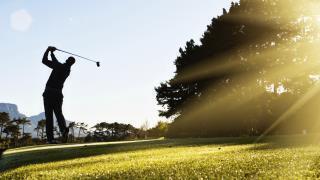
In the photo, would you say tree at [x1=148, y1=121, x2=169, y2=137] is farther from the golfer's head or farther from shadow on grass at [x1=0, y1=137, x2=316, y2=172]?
the golfer's head

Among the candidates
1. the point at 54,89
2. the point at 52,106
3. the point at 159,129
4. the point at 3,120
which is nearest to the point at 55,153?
the point at 52,106

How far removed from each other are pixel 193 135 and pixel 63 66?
36664 mm

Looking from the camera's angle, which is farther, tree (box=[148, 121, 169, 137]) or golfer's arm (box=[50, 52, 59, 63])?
tree (box=[148, 121, 169, 137])

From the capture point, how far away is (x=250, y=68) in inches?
2180

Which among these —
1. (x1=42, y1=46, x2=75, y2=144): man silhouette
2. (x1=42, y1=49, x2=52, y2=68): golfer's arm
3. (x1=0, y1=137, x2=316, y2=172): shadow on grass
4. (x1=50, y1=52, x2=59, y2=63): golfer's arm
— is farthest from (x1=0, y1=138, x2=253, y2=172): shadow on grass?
(x1=50, y1=52, x2=59, y2=63): golfer's arm

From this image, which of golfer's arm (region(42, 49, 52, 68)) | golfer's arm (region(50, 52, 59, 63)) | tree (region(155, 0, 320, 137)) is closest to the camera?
golfer's arm (region(42, 49, 52, 68))

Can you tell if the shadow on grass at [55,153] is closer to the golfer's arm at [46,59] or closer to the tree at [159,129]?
the golfer's arm at [46,59]

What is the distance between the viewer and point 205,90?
5819 cm

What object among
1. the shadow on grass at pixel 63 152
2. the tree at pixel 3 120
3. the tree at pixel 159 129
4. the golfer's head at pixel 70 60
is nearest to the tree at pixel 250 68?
the shadow on grass at pixel 63 152

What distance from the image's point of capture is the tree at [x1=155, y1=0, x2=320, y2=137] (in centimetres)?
5397

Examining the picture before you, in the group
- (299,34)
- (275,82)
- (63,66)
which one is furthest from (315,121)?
(63,66)

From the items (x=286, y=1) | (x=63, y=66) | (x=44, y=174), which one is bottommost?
(x=44, y=174)

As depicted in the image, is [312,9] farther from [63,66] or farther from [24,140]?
[24,140]

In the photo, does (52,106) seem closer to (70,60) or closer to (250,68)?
(70,60)
